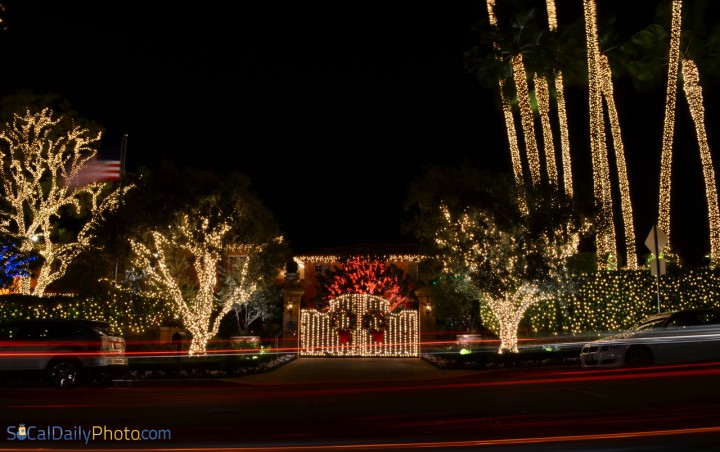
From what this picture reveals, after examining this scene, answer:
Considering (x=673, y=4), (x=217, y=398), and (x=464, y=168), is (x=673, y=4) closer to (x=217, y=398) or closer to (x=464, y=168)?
(x=464, y=168)

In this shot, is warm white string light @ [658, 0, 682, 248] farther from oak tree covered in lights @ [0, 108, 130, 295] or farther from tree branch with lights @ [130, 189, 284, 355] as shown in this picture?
oak tree covered in lights @ [0, 108, 130, 295]

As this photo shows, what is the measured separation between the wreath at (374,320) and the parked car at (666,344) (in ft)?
32.5

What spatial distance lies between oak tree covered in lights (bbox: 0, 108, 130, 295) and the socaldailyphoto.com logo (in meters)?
19.2

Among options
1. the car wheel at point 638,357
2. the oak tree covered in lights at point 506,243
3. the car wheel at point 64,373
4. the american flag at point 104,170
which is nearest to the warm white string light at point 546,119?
the oak tree covered in lights at point 506,243

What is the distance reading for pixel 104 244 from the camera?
24.7m

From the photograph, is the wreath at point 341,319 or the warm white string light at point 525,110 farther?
the warm white string light at point 525,110

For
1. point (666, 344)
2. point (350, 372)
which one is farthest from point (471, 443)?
point (350, 372)

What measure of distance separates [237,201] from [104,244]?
5116mm

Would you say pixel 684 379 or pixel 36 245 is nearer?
pixel 684 379

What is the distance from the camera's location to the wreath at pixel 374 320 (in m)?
26.6

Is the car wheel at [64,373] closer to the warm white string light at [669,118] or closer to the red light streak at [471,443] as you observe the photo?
the red light streak at [471,443]

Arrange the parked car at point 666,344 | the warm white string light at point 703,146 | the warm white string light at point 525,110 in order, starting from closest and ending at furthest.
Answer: the parked car at point 666,344, the warm white string light at point 703,146, the warm white string light at point 525,110

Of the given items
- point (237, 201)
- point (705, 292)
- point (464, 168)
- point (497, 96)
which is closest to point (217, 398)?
point (237, 201)

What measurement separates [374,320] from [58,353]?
12.8 meters
